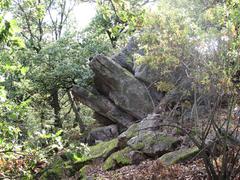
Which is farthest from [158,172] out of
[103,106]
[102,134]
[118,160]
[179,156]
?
[103,106]

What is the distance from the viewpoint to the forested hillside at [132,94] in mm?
3822

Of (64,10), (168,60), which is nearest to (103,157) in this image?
(168,60)

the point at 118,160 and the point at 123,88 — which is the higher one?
the point at 123,88

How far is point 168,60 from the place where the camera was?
9820 millimetres

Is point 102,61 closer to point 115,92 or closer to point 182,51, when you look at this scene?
point 115,92

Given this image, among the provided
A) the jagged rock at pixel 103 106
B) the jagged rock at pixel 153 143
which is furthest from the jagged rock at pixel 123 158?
the jagged rock at pixel 103 106

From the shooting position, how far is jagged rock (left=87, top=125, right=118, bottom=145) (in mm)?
18516

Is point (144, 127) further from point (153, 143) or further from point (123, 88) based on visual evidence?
point (123, 88)

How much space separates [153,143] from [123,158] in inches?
49.5

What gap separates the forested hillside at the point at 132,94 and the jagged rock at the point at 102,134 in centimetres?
6

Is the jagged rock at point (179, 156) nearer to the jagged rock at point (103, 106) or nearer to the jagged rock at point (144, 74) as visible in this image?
the jagged rock at point (144, 74)

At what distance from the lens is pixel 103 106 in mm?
18953

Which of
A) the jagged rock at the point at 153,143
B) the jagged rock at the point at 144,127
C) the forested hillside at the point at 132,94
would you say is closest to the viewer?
the forested hillside at the point at 132,94

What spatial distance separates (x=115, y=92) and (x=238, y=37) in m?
11.8
